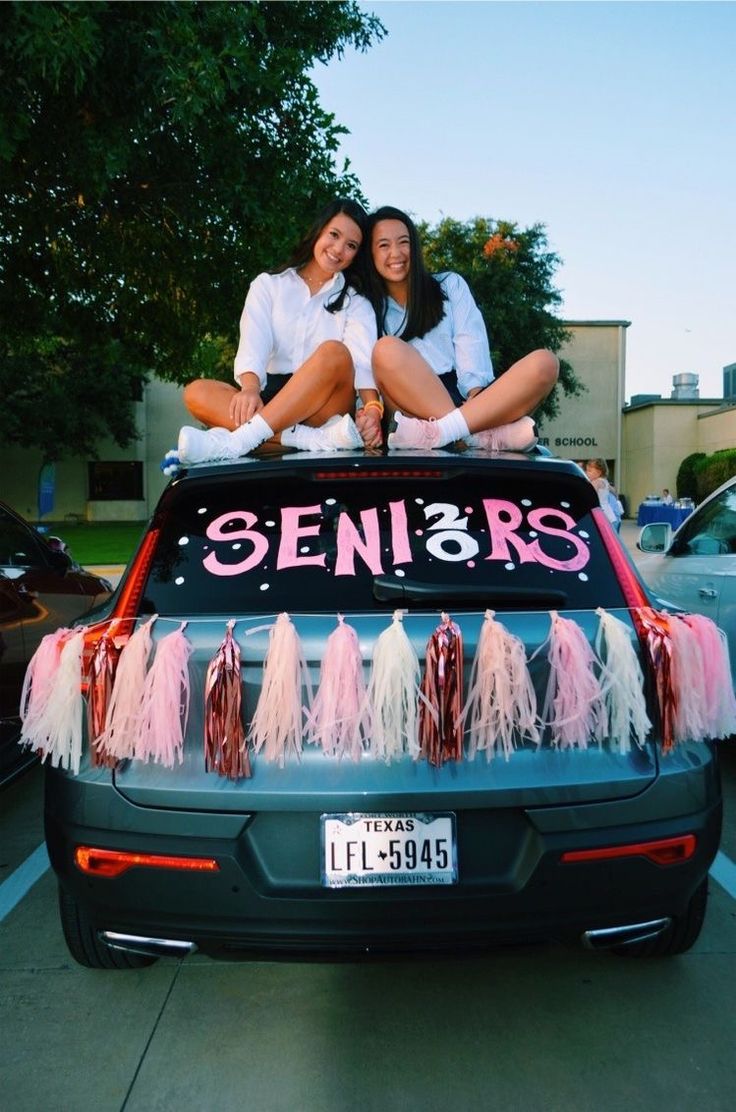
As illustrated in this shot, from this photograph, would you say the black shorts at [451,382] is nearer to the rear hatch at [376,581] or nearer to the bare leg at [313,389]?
the bare leg at [313,389]

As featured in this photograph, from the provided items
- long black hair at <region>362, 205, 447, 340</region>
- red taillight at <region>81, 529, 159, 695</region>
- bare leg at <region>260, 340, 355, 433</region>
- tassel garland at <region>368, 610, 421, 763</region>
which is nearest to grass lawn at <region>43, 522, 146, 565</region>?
long black hair at <region>362, 205, 447, 340</region>

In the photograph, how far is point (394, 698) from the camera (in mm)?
2334

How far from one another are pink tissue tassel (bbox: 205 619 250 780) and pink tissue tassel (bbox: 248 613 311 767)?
4 centimetres

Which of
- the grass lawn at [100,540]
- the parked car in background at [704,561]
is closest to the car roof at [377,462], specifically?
the parked car in background at [704,561]

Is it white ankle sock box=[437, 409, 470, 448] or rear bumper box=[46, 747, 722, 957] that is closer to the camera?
rear bumper box=[46, 747, 722, 957]

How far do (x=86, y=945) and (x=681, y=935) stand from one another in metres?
1.77

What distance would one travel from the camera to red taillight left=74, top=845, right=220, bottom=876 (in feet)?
7.80

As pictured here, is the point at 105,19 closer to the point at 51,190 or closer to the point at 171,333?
the point at 51,190

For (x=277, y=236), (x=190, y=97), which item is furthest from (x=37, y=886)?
(x=277, y=236)

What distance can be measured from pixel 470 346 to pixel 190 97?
3.59 metres

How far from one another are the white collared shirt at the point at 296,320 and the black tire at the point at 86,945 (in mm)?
2396

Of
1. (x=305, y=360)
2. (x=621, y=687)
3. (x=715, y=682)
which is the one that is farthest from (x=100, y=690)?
(x=305, y=360)

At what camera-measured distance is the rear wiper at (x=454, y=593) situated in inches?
98.8

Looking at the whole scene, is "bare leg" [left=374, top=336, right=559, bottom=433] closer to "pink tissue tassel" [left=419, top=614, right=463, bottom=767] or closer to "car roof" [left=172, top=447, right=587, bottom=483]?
"car roof" [left=172, top=447, right=587, bottom=483]
